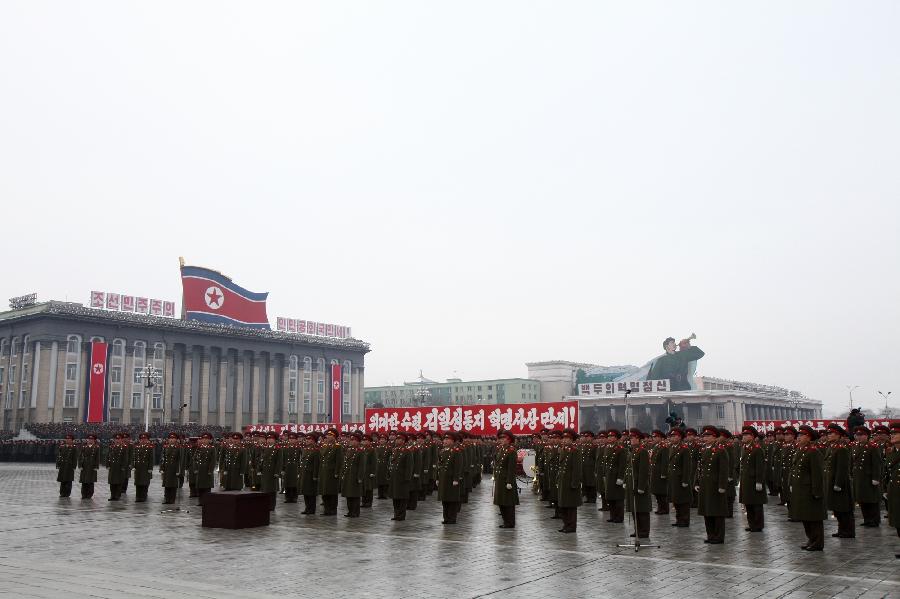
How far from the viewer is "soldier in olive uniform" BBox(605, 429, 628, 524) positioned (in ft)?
48.9

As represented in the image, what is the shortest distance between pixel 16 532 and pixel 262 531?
457 centimetres

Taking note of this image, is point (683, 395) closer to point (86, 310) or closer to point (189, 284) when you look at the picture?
point (189, 284)

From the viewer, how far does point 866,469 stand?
12.7 meters

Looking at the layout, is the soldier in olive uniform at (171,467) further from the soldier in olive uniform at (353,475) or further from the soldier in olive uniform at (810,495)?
the soldier in olive uniform at (810,495)

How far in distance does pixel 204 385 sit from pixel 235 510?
213 ft

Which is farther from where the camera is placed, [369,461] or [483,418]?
[483,418]

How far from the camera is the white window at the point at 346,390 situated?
9018cm

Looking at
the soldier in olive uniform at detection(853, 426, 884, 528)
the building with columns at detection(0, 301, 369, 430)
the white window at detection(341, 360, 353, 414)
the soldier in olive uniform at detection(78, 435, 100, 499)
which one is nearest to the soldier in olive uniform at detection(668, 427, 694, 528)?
the soldier in olive uniform at detection(853, 426, 884, 528)

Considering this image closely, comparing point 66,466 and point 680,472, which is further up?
point 680,472

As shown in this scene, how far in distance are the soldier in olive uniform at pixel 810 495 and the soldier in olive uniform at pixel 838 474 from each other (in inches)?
11.6

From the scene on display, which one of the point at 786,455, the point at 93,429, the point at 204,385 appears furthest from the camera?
the point at 204,385

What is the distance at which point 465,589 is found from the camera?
338 inches

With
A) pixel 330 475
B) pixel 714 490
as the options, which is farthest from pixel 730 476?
pixel 330 475

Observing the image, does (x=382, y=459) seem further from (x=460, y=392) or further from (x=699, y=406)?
(x=460, y=392)
